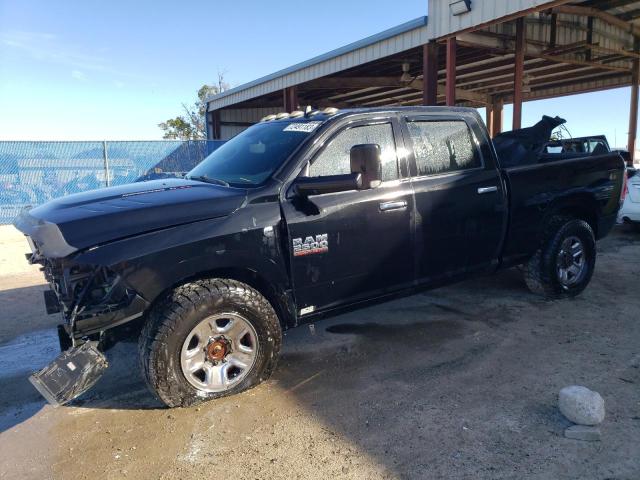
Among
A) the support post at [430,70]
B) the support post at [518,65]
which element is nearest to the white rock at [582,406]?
the support post at [430,70]

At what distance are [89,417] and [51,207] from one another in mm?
1427

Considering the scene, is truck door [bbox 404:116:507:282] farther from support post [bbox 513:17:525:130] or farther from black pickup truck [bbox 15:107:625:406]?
support post [bbox 513:17:525:130]

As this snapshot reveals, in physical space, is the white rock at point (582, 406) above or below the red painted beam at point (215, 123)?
below

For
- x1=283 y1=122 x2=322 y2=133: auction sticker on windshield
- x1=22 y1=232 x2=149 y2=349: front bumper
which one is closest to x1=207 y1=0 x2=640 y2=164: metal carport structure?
x1=283 y1=122 x2=322 y2=133: auction sticker on windshield

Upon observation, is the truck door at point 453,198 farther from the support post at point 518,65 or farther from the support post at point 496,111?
the support post at point 496,111

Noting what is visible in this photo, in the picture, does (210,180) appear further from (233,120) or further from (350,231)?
(233,120)

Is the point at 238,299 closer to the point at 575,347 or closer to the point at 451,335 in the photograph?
the point at 451,335

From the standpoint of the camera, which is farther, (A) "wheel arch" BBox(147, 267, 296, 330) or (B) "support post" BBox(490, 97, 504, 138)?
(B) "support post" BBox(490, 97, 504, 138)

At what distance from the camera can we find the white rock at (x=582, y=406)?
274cm

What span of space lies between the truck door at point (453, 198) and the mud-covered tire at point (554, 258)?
75cm

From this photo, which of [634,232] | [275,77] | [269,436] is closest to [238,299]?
[269,436]

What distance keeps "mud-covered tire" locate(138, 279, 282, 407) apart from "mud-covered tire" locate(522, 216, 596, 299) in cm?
312

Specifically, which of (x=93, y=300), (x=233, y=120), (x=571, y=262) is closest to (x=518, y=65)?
(x=571, y=262)

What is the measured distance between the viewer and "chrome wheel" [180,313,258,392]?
3.08 m
